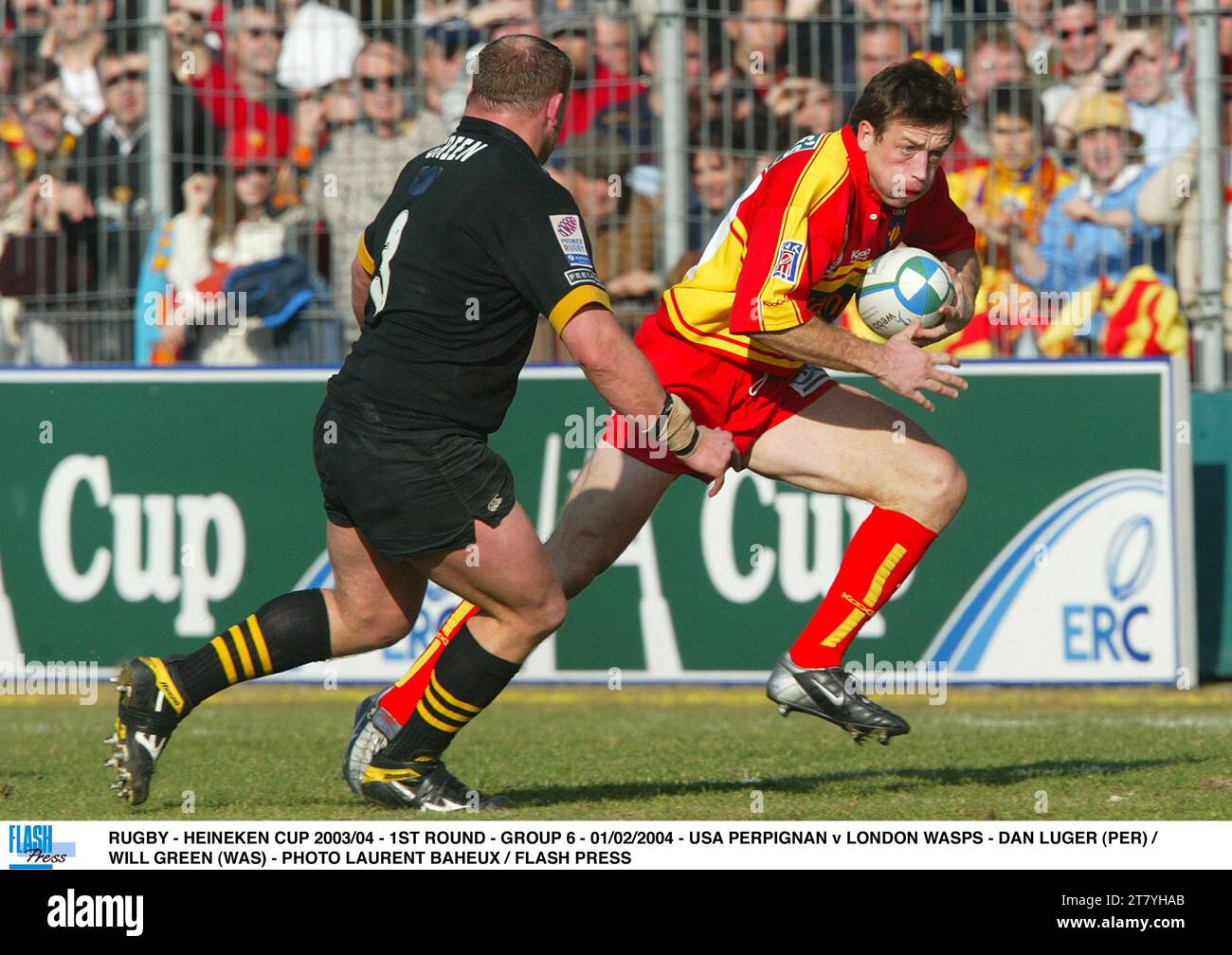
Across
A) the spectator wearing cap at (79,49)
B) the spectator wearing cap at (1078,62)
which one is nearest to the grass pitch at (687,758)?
the spectator wearing cap at (1078,62)

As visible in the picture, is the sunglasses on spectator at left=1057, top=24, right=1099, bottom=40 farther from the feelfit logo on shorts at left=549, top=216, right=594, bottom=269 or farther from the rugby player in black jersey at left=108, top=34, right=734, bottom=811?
the feelfit logo on shorts at left=549, top=216, right=594, bottom=269

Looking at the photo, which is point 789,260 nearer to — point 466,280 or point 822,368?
point 822,368

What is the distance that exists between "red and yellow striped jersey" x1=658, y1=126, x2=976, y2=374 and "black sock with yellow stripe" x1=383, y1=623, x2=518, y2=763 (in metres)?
1.36

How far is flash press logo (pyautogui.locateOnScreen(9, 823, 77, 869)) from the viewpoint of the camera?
5.09m

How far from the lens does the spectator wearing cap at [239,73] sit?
1072 centimetres

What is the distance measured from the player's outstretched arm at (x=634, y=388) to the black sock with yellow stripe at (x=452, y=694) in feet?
2.96

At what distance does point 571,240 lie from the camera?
17.9 ft

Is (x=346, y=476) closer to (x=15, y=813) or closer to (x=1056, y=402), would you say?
(x=15, y=813)

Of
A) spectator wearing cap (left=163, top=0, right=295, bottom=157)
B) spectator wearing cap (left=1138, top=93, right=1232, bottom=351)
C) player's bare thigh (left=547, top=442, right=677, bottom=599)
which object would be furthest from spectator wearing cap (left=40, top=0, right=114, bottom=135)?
spectator wearing cap (left=1138, top=93, right=1232, bottom=351)

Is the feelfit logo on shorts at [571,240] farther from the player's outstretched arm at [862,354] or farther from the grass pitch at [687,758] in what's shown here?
the grass pitch at [687,758]

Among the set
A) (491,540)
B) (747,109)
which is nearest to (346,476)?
(491,540)

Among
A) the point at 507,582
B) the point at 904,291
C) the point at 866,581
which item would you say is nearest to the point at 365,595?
the point at 507,582

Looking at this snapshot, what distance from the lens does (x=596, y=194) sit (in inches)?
415

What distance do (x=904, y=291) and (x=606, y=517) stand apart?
1.26 m
